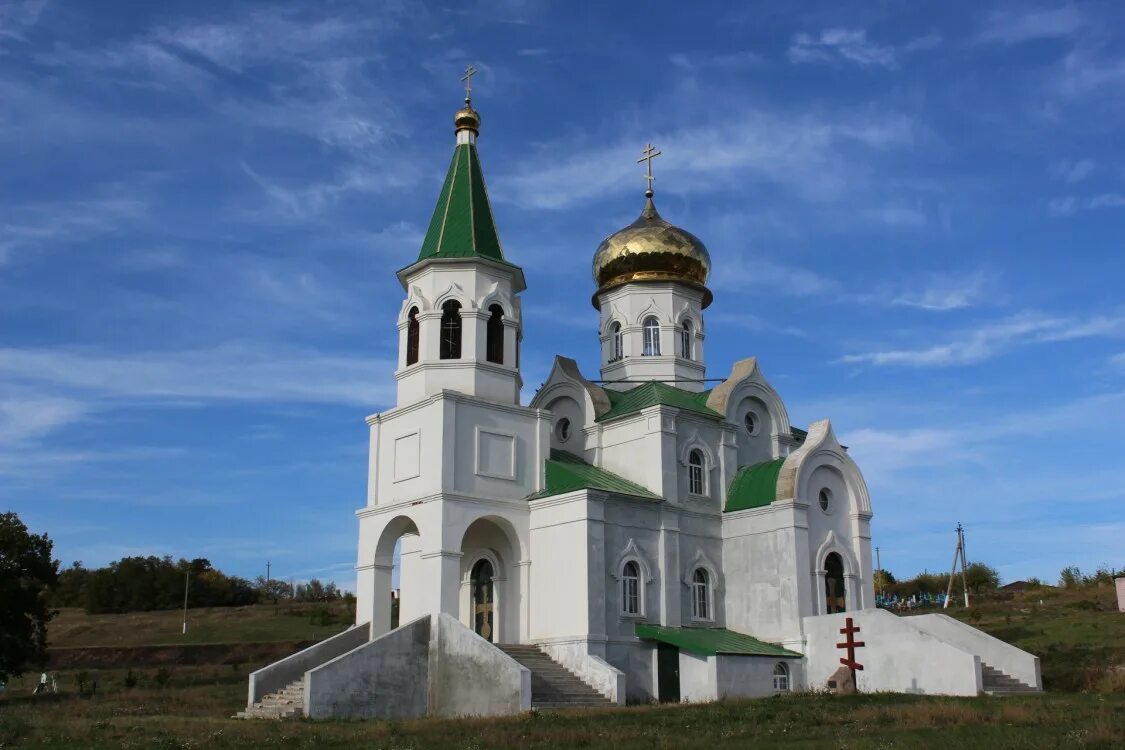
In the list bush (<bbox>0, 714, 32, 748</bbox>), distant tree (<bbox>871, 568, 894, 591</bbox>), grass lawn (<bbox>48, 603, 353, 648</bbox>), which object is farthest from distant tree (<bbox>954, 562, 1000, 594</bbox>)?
bush (<bbox>0, 714, 32, 748</bbox>)

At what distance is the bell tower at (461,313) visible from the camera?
23297mm

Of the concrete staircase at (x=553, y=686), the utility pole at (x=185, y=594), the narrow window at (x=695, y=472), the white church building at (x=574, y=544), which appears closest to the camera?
the concrete staircase at (x=553, y=686)

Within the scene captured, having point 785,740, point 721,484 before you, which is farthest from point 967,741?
point 721,484

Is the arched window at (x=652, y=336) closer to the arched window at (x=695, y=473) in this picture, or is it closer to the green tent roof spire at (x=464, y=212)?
the arched window at (x=695, y=473)

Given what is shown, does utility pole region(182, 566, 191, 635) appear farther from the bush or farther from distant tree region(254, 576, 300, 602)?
the bush

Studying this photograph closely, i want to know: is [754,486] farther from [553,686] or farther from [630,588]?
[553,686]

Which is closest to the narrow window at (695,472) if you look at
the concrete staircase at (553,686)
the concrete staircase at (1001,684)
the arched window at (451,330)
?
the concrete staircase at (553,686)

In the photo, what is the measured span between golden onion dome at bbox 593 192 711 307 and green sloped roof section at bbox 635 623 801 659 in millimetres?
9335

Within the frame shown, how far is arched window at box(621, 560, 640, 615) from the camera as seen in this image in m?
22.5

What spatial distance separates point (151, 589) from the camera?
73.1 m

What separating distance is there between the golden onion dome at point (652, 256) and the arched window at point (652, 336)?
Answer: 1102 millimetres

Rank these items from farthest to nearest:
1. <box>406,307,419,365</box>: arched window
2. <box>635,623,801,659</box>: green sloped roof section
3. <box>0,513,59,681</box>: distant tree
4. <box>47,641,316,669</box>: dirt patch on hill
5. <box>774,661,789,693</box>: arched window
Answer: <box>47,641,316,669</box>: dirt patch on hill < <box>0,513,59,681</box>: distant tree < <box>406,307,419,365</box>: arched window < <box>774,661,789,693</box>: arched window < <box>635,623,801,659</box>: green sloped roof section

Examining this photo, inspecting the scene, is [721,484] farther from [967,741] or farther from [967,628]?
[967,741]

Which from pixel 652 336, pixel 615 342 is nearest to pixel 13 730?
pixel 615 342
